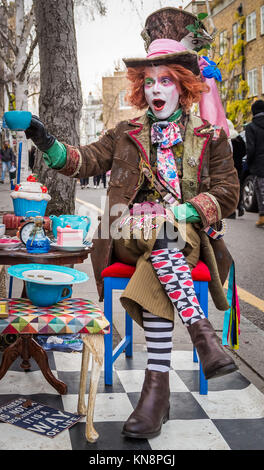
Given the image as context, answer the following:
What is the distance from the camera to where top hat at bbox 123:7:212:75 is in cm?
320

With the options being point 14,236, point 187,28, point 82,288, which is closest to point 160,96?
point 187,28

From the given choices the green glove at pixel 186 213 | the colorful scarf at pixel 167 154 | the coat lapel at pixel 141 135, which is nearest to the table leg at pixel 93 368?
the green glove at pixel 186 213

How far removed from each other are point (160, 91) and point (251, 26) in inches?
1037

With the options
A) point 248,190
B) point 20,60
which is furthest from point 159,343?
point 20,60

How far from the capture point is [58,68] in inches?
198

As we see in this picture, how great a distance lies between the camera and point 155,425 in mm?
2496

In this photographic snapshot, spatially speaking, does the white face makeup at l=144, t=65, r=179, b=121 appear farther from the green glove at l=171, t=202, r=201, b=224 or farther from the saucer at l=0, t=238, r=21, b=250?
the saucer at l=0, t=238, r=21, b=250

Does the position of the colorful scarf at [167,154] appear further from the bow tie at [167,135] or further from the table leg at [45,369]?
the table leg at [45,369]

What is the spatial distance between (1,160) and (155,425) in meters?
23.3

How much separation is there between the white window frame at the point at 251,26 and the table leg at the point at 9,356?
26354 millimetres

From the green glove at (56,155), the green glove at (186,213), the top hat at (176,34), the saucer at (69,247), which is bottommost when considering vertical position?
the saucer at (69,247)

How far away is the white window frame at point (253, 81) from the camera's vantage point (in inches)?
1059

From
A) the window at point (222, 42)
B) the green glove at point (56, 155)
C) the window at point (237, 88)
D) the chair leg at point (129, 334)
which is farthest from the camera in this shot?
the window at point (222, 42)

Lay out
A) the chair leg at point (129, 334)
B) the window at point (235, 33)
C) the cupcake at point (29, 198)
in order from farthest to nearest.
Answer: the window at point (235, 33) < the chair leg at point (129, 334) < the cupcake at point (29, 198)
